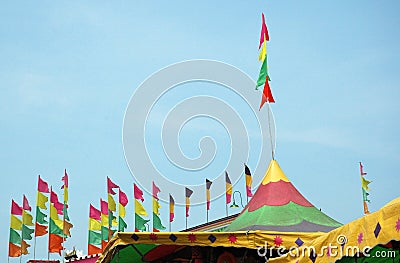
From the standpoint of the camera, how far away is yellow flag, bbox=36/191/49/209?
1049 inches

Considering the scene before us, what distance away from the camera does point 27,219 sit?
2777 cm

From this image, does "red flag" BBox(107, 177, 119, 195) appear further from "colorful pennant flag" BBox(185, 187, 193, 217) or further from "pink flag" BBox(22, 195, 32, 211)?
"colorful pennant flag" BBox(185, 187, 193, 217)

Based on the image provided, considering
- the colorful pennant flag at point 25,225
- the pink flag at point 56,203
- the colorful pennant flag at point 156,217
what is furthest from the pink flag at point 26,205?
the colorful pennant flag at point 156,217

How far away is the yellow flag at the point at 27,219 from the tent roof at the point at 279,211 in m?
18.6

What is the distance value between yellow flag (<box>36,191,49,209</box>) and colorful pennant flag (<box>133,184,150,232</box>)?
4418 mm

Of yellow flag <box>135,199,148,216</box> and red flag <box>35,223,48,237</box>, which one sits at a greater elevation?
yellow flag <box>135,199,148,216</box>

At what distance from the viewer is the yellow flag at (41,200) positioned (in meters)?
26.6

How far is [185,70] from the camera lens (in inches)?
595

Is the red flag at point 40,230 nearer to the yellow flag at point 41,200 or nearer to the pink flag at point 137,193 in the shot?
the yellow flag at point 41,200

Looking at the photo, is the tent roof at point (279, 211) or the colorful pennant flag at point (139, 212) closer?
the tent roof at point (279, 211)

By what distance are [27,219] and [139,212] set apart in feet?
19.3

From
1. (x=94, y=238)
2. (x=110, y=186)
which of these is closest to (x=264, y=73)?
(x=110, y=186)

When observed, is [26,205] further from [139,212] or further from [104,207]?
[139,212]

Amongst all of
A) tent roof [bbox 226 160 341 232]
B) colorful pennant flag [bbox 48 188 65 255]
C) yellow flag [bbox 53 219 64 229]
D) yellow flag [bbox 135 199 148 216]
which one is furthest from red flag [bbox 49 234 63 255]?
tent roof [bbox 226 160 341 232]
